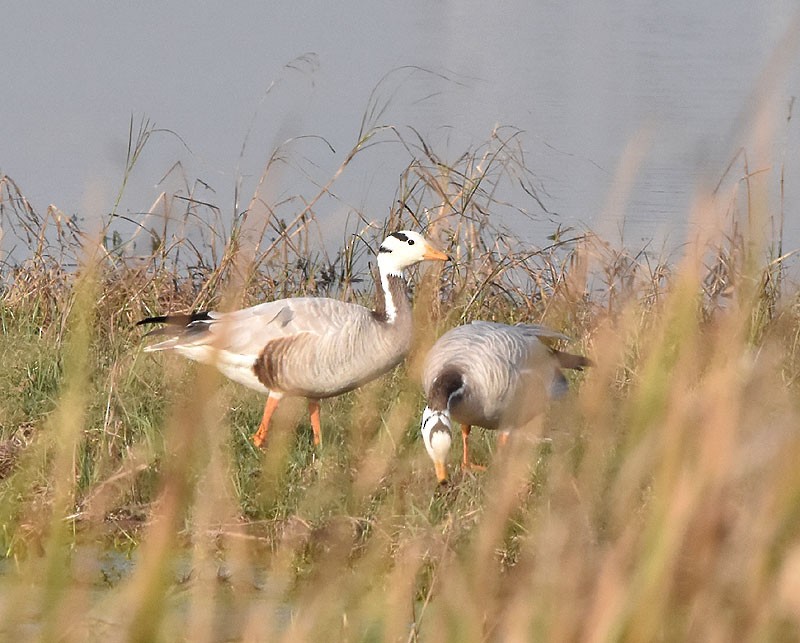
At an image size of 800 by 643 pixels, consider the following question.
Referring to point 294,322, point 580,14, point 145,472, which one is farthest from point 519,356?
point 580,14

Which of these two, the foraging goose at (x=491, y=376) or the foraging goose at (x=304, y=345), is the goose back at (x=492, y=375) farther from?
the foraging goose at (x=304, y=345)

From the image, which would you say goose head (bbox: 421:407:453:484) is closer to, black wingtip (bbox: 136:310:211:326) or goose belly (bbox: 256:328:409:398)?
goose belly (bbox: 256:328:409:398)

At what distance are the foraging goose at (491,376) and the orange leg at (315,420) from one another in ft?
1.78

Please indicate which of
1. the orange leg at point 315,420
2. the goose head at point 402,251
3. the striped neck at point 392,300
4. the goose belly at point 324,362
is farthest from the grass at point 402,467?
the goose head at point 402,251

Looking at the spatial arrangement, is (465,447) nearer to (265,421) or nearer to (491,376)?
(491,376)

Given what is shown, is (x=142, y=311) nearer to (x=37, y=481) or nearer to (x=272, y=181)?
(x=37, y=481)

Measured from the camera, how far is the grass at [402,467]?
2150mm

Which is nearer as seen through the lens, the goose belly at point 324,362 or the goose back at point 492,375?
the goose back at point 492,375

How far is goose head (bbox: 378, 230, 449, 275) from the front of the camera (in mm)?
7449

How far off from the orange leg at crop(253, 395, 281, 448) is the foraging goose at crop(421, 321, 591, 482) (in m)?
0.82

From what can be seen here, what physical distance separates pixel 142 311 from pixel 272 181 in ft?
19.9

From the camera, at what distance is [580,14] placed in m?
35.7

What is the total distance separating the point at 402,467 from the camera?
2949 mm

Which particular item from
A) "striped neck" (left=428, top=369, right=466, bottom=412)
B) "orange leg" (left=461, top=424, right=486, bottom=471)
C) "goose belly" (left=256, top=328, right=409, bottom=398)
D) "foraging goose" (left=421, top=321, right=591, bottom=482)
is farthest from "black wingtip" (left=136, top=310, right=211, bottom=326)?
"orange leg" (left=461, top=424, right=486, bottom=471)
